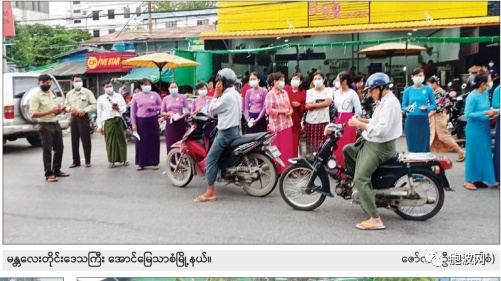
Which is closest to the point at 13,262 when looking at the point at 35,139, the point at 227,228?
the point at 227,228

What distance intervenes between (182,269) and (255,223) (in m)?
1.24

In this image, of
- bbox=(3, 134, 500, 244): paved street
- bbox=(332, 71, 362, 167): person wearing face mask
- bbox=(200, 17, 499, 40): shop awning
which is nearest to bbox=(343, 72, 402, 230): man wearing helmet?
bbox=(3, 134, 500, 244): paved street

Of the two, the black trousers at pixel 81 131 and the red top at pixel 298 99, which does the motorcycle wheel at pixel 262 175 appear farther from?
the black trousers at pixel 81 131

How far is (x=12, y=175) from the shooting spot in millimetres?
6289

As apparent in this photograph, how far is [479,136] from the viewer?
5.02 m

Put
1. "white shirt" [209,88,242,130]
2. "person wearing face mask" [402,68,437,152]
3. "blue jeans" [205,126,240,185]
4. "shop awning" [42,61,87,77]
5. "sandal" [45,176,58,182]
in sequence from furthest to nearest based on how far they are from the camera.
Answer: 1. "shop awning" [42,61,87,77]
2. "sandal" [45,176,58,182]
3. "person wearing face mask" [402,68,437,152]
4. "blue jeans" [205,126,240,185]
5. "white shirt" [209,88,242,130]

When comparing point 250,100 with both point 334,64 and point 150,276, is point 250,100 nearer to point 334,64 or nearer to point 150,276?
point 150,276

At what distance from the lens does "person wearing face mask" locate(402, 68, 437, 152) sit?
218 inches

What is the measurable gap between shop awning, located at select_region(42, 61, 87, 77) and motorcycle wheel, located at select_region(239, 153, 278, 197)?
14.1 feet

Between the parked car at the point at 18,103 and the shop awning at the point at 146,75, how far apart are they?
1.69 metres

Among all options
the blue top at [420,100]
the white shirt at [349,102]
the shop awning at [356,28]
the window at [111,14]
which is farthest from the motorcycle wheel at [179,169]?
the shop awning at [356,28]

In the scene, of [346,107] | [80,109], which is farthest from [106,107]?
[346,107]

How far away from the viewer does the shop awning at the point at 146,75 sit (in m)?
9.36

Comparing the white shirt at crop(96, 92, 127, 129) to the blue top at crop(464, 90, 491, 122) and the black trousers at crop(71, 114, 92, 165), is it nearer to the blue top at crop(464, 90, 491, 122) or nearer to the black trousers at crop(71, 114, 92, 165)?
the black trousers at crop(71, 114, 92, 165)
